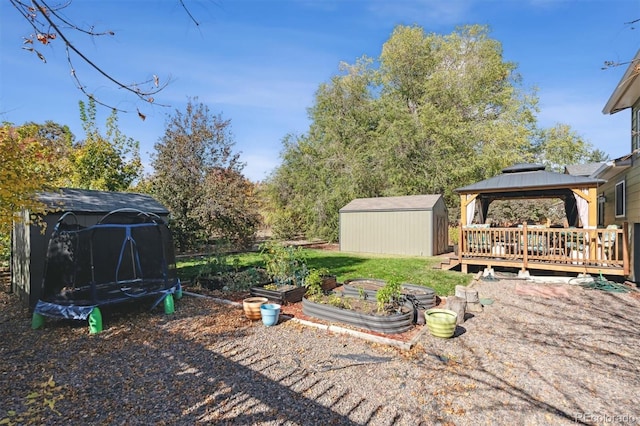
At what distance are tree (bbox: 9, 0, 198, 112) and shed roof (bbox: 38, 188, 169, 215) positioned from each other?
4.84 metres

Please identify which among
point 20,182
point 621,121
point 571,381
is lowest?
point 571,381

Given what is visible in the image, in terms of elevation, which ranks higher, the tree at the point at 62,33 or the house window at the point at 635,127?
the house window at the point at 635,127

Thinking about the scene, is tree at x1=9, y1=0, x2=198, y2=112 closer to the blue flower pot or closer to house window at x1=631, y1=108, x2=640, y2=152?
the blue flower pot

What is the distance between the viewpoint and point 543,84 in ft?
70.6

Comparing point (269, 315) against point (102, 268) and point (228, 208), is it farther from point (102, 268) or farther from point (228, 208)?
point (228, 208)

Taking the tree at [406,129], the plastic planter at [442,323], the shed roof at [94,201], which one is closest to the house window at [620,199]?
the plastic planter at [442,323]

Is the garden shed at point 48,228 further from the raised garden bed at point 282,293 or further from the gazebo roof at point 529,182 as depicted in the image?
the gazebo roof at point 529,182

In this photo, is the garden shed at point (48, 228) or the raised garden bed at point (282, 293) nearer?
the garden shed at point (48, 228)

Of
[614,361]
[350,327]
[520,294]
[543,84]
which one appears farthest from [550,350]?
[543,84]

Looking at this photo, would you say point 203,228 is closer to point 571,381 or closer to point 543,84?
point 571,381

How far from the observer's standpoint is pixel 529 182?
9.82 m

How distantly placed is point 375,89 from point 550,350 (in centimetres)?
2308

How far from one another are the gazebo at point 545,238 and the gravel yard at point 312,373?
313cm

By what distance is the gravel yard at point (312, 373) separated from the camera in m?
2.95
